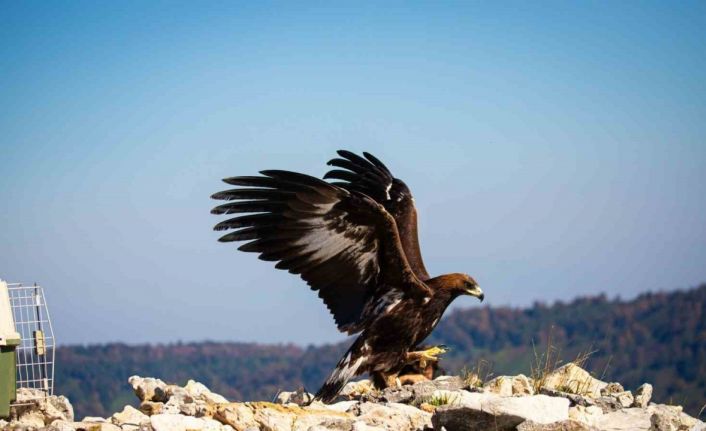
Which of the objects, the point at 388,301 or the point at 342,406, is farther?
the point at 388,301

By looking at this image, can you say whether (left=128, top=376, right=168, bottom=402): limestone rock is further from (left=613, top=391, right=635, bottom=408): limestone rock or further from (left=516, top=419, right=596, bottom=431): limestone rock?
(left=613, top=391, right=635, bottom=408): limestone rock

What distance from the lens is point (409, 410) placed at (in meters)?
9.98

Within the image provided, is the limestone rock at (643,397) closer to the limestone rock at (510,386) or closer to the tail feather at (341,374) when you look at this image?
the limestone rock at (510,386)

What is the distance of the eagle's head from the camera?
1144 cm

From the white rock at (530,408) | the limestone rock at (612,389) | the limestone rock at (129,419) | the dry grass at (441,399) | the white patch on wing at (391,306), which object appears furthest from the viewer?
the limestone rock at (612,389)

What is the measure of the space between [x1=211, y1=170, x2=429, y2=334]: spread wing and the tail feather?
406mm

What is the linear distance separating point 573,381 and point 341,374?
107 inches

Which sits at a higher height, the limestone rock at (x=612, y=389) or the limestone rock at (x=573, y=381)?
the limestone rock at (x=573, y=381)

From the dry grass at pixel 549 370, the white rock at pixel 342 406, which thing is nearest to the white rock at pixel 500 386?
the dry grass at pixel 549 370

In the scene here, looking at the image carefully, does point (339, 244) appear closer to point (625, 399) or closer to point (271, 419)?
point (271, 419)

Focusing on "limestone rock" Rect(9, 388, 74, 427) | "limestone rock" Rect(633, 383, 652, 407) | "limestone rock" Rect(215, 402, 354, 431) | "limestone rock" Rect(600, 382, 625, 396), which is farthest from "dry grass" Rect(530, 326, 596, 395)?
"limestone rock" Rect(9, 388, 74, 427)

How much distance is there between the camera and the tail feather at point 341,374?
10938 mm

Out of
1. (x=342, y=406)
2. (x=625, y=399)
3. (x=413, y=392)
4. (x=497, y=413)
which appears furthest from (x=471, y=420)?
(x=625, y=399)

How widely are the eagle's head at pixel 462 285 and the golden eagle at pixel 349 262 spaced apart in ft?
0.04
